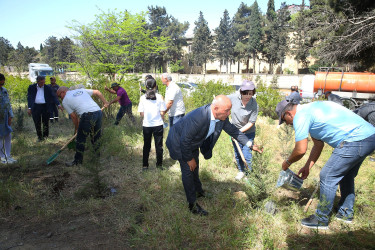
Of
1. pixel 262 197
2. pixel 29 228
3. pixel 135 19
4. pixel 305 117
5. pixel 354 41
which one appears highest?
pixel 135 19

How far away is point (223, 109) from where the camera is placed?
2516mm

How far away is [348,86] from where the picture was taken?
39.3ft

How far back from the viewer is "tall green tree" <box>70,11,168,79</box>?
8203 millimetres

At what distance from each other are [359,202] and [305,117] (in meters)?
1.74

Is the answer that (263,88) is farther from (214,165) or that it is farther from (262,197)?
(262,197)

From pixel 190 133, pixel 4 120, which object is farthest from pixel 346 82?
pixel 4 120

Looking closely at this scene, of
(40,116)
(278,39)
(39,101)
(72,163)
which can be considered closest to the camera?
(72,163)

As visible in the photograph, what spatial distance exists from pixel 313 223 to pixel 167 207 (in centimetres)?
171

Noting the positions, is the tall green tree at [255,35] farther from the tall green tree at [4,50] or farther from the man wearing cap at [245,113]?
the tall green tree at [4,50]

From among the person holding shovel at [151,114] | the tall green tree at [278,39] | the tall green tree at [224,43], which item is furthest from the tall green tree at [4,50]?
the person holding shovel at [151,114]

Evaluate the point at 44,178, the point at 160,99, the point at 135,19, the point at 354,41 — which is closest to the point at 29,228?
the point at 44,178

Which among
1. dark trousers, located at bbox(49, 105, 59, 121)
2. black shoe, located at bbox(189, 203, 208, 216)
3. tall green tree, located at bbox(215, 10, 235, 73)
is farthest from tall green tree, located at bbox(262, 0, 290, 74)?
black shoe, located at bbox(189, 203, 208, 216)

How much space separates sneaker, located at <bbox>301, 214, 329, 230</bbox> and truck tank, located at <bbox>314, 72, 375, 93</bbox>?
11.5 m

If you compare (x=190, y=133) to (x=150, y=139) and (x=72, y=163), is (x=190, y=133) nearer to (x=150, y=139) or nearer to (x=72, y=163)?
(x=150, y=139)
